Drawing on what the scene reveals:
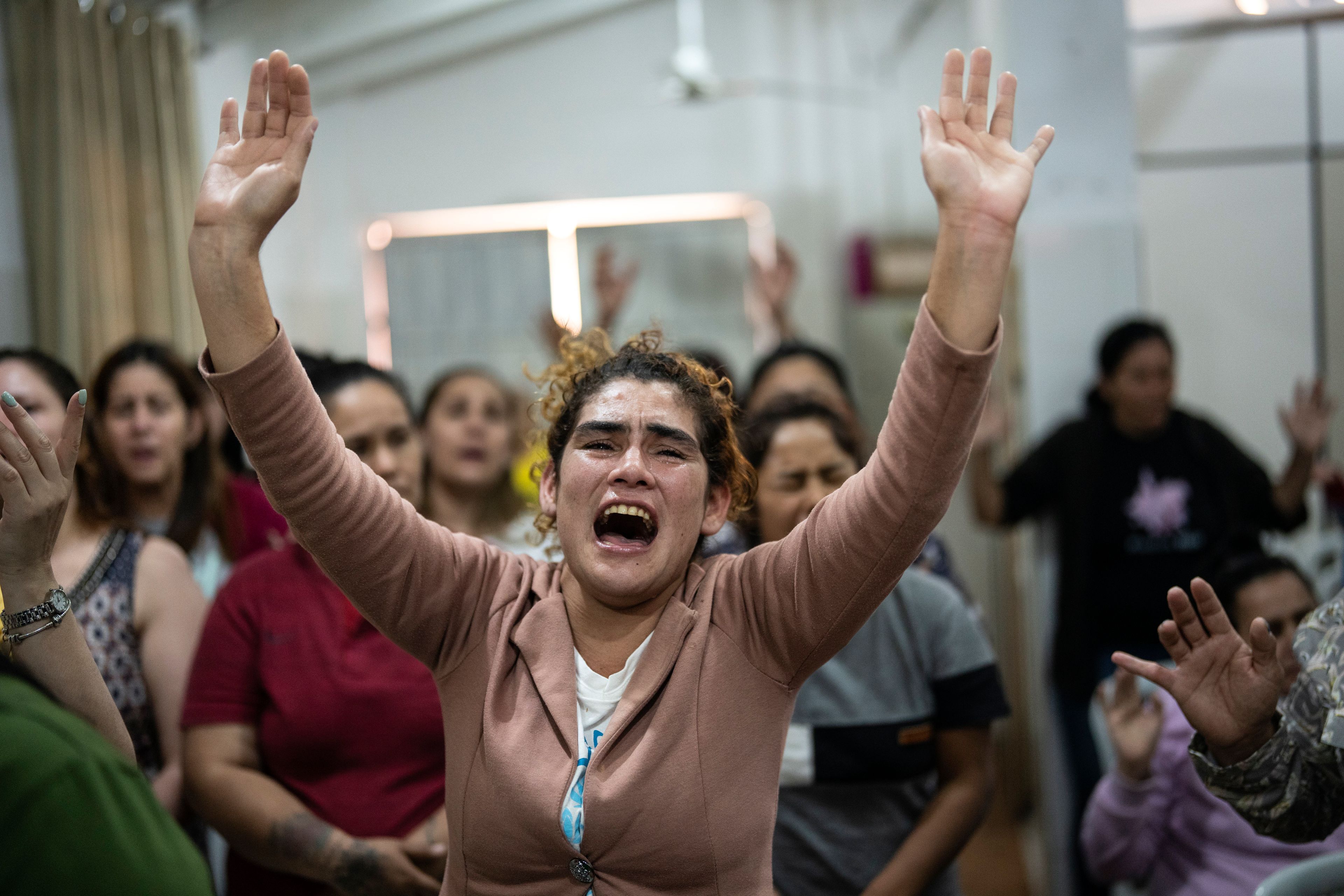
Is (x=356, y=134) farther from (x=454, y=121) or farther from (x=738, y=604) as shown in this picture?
(x=738, y=604)

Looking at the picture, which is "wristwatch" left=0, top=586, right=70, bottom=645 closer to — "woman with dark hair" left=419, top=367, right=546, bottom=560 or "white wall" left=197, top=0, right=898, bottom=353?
"woman with dark hair" left=419, top=367, right=546, bottom=560

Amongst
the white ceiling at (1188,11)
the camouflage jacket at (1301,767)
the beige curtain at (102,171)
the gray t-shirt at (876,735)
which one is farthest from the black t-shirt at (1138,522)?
the beige curtain at (102,171)

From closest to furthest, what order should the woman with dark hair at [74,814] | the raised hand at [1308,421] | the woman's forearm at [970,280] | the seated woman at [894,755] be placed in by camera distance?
the woman with dark hair at [74,814], the woman's forearm at [970,280], the seated woman at [894,755], the raised hand at [1308,421]

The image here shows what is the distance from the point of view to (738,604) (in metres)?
1.26

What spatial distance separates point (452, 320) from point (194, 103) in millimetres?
1507

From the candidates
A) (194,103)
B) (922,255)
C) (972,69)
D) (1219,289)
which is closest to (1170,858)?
(972,69)

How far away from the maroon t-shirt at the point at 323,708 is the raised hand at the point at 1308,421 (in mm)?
2445

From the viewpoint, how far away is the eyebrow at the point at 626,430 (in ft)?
4.22

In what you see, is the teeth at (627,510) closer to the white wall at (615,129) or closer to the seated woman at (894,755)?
the seated woman at (894,755)

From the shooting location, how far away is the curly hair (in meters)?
1.35

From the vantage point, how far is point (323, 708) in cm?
167

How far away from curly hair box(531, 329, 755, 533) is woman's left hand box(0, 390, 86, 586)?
56 cm

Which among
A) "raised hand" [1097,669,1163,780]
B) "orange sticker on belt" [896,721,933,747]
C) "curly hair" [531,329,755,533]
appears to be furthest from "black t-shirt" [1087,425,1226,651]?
"curly hair" [531,329,755,533]

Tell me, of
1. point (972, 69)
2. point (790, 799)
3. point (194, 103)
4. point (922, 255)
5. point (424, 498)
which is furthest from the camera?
point (922, 255)
